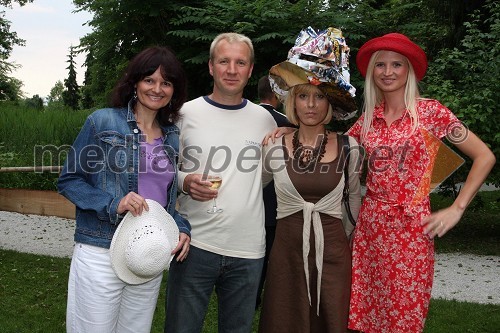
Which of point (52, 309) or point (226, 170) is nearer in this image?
point (226, 170)

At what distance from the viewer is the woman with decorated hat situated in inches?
126

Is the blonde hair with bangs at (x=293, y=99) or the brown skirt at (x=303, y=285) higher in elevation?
the blonde hair with bangs at (x=293, y=99)

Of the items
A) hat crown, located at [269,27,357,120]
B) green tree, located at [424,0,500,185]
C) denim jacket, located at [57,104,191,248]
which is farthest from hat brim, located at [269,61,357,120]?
green tree, located at [424,0,500,185]

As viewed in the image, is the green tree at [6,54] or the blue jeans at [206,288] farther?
the green tree at [6,54]

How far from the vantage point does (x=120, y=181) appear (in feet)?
9.35

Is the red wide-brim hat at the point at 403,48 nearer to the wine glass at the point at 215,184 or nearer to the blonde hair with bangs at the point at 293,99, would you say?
the blonde hair with bangs at the point at 293,99

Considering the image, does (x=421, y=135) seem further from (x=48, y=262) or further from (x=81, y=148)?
(x=48, y=262)

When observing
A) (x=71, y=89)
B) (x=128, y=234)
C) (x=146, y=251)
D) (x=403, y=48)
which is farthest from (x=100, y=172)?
(x=71, y=89)

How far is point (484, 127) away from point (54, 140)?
854cm

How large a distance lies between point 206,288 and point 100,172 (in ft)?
3.12

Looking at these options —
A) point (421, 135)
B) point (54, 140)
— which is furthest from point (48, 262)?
point (421, 135)

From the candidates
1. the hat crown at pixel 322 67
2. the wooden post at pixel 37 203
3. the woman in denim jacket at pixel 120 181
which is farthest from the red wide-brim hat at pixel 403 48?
the wooden post at pixel 37 203

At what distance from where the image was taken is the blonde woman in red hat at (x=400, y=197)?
3.11m

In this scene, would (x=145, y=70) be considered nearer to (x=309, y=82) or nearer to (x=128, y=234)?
(x=128, y=234)
